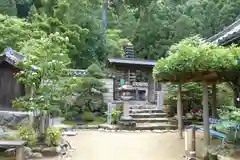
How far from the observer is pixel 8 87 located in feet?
38.8

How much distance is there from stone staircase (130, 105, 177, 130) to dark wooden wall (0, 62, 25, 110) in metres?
5.64

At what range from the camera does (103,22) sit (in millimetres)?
26047

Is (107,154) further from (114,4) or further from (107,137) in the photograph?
(114,4)

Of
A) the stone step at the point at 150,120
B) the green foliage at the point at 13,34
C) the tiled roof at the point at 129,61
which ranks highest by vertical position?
the green foliage at the point at 13,34

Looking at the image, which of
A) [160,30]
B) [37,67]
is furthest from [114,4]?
[37,67]

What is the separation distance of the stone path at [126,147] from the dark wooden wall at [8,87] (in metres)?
2.71

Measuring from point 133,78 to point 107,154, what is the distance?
11.2 metres

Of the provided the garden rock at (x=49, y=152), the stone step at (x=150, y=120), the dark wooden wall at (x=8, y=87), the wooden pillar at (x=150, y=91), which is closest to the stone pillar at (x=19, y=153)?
the garden rock at (x=49, y=152)

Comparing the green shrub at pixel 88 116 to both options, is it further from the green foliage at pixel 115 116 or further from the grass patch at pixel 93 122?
the green foliage at pixel 115 116

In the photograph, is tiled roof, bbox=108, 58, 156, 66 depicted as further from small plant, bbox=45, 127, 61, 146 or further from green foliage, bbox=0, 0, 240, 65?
small plant, bbox=45, 127, 61, 146

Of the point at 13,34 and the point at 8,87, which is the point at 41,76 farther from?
the point at 13,34

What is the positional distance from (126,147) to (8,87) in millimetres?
5312

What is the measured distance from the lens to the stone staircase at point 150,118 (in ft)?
46.8

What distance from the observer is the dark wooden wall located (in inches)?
464
